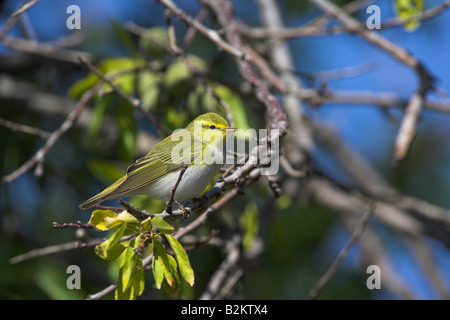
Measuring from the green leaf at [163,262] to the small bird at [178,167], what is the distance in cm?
50

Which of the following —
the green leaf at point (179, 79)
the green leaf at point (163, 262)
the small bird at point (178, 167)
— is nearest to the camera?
the green leaf at point (163, 262)

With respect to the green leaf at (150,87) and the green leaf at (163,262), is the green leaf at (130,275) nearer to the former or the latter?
the green leaf at (163,262)

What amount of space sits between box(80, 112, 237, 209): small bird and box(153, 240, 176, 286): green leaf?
50 centimetres

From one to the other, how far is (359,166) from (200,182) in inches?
115

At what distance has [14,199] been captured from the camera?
4.59 metres

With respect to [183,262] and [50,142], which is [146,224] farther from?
[50,142]

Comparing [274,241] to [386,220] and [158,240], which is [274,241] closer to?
[386,220]

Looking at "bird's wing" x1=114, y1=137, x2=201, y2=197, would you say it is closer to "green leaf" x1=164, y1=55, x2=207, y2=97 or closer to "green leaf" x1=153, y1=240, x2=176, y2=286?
"green leaf" x1=153, y1=240, x2=176, y2=286

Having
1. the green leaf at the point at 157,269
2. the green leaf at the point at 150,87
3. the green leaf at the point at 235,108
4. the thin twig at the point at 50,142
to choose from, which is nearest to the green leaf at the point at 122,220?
the green leaf at the point at 157,269

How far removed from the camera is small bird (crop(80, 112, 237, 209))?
2.40 metres

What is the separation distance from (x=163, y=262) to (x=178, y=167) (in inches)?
32.1

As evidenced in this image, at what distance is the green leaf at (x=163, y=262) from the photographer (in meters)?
1.86

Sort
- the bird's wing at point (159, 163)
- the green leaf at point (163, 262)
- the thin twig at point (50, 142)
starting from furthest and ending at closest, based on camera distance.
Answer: the thin twig at point (50, 142) → the bird's wing at point (159, 163) → the green leaf at point (163, 262)

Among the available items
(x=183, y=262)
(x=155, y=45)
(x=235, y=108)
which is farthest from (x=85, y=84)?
(x=183, y=262)
